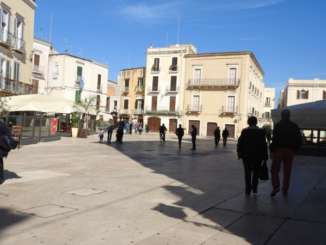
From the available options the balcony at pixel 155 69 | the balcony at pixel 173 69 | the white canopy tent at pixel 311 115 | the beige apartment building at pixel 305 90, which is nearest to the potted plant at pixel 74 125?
the white canopy tent at pixel 311 115

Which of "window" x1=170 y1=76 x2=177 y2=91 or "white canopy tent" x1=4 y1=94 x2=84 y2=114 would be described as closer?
"white canopy tent" x1=4 y1=94 x2=84 y2=114

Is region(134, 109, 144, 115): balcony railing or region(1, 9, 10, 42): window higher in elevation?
region(1, 9, 10, 42): window

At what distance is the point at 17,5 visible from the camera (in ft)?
92.7

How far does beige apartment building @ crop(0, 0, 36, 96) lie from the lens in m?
26.8

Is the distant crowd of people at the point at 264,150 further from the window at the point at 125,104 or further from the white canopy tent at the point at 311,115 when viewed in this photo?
the window at the point at 125,104

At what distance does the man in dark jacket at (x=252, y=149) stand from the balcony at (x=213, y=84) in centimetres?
4541

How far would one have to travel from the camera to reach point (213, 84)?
5394 centimetres

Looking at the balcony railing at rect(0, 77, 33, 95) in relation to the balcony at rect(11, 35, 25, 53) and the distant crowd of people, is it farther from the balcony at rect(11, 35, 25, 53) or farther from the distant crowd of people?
the distant crowd of people

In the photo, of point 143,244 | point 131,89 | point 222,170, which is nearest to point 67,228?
point 143,244

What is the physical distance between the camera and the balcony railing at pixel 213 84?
52.7 meters

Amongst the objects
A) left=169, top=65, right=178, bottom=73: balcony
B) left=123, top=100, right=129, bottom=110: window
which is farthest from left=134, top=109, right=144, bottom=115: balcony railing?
left=169, top=65, right=178, bottom=73: balcony

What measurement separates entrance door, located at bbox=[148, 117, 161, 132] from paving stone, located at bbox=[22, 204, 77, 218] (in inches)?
2011

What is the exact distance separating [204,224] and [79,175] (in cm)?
499

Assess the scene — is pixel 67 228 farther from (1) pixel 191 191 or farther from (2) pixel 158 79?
(2) pixel 158 79
